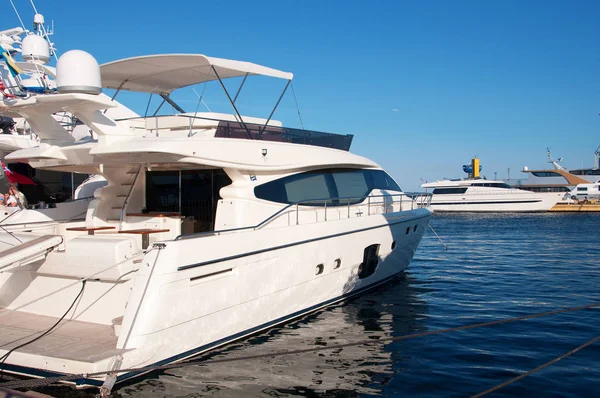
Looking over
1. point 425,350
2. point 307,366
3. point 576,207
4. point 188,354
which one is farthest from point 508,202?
point 188,354

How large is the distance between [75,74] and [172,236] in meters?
2.98

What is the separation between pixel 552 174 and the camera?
56.1m

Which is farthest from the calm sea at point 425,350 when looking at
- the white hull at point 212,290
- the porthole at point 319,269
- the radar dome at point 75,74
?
the radar dome at point 75,74

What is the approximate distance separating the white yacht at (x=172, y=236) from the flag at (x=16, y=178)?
3918 mm

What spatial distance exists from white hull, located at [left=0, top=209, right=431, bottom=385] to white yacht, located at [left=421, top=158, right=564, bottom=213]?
43072 millimetres

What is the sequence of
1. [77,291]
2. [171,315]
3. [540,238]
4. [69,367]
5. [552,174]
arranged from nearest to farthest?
[69,367] → [171,315] → [77,291] → [540,238] → [552,174]

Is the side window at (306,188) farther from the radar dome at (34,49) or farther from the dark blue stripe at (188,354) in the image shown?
the radar dome at (34,49)

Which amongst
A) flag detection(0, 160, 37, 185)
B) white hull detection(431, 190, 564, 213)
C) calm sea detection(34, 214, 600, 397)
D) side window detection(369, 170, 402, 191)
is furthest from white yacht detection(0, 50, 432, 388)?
white hull detection(431, 190, 564, 213)

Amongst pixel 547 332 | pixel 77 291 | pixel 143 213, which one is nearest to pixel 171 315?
pixel 77 291

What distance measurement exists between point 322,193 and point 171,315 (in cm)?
497

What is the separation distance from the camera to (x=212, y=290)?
23.2ft

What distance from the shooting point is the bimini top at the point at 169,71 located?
9.33 meters

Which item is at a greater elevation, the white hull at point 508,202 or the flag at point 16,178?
the flag at point 16,178

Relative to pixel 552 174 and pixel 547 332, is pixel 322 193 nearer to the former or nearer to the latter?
pixel 547 332
